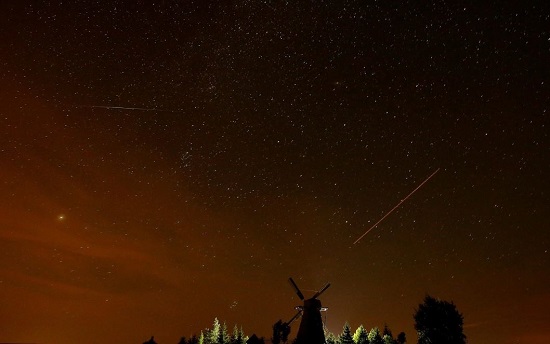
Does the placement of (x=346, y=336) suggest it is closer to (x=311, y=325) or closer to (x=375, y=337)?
(x=375, y=337)

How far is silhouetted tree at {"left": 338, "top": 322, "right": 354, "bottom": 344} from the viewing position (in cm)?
→ 5669

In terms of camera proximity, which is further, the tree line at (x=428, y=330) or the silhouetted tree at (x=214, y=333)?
the silhouetted tree at (x=214, y=333)

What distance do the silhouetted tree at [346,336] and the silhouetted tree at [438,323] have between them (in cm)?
1000

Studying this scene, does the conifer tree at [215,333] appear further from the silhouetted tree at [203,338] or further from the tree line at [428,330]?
the tree line at [428,330]

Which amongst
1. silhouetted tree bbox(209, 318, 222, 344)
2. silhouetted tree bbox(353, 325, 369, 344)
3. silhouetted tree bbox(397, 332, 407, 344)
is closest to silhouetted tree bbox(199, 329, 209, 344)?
silhouetted tree bbox(209, 318, 222, 344)

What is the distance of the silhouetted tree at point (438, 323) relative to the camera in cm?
4744

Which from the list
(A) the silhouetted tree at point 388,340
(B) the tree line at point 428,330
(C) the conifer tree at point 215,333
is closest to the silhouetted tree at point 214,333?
(C) the conifer tree at point 215,333

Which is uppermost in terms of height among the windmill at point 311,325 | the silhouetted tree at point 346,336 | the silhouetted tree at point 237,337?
the silhouetted tree at point 237,337

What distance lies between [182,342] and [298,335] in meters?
39.2

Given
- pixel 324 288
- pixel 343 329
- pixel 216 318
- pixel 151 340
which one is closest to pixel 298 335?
pixel 324 288

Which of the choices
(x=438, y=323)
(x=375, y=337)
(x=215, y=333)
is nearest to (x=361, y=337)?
(x=375, y=337)

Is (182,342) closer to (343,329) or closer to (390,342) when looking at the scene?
(343,329)

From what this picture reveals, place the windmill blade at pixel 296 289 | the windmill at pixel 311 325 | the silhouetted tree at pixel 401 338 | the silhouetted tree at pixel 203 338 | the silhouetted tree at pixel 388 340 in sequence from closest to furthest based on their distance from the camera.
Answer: the windmill at pixel 311 325 → the windmill blade at pixel 296 289 → the silhouetted tree at pixel 388 340 → the silhouetted tree at pixel 401 338 → the silhouetted tree at pixel 203 338

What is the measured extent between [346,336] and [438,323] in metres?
12.5
